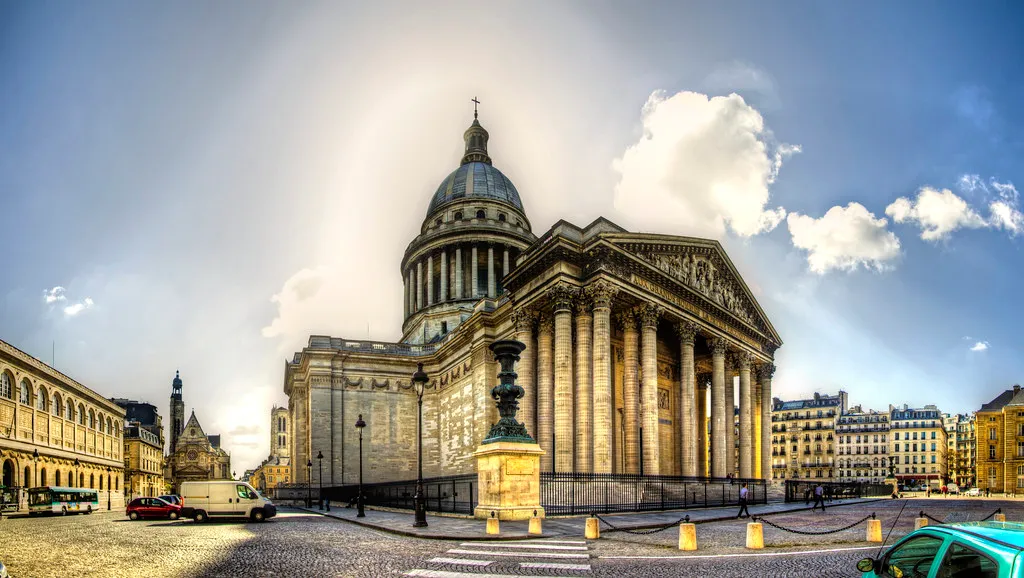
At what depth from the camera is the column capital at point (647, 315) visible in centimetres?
3641

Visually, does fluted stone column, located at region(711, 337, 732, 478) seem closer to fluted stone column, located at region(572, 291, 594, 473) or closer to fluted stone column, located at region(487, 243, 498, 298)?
fluted stone column, located at region(572, 291, 594, 473)

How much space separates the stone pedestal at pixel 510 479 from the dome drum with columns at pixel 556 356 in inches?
391

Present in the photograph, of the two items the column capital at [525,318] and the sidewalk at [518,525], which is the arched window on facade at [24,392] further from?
the column capital at [525,318]

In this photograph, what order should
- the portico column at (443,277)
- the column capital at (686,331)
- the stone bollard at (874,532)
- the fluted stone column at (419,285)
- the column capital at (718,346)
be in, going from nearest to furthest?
the stone bollard at (874,532), the column capital at (686,331), the column capital at (718,346), the portico column at (443,277), the fluted stone column at (419,285)

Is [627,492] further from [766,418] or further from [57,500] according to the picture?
[57,500]

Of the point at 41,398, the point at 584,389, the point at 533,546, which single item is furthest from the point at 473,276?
the point at 533,546

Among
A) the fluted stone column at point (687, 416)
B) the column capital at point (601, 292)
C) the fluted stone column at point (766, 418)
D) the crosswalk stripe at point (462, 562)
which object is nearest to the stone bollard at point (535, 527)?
the crosswalk stripe at point (462, 562)

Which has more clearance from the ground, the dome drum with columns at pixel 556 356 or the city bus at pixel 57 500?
the dome drum with columns at pixel 556 356

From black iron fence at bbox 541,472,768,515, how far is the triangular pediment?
36.1ft

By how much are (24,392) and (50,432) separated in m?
6.39

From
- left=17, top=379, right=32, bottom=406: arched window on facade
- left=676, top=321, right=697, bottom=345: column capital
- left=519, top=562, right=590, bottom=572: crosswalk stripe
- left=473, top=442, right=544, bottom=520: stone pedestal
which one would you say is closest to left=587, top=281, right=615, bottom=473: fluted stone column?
left=676, top=321, right=697, bottom=345: column capital

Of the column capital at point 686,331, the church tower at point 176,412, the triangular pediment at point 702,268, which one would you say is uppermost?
the triangular pediment at point 702,268

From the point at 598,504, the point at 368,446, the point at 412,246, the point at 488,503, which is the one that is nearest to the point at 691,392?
the point at 598,504

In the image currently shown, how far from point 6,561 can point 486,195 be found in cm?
5707
